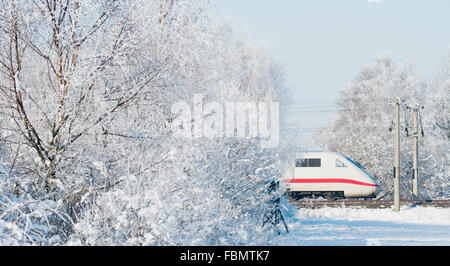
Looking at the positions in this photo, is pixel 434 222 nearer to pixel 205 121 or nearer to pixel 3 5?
pixel 205 121

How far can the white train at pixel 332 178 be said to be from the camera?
26391 mm

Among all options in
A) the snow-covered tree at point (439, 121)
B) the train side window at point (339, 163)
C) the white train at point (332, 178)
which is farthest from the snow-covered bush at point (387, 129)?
the train side window at point (339, 163)

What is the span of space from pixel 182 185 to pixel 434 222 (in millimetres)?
13611

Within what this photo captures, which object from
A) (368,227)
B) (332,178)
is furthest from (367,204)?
(368,227)

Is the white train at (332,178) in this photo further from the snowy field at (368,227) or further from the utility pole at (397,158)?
the snowy field at (368,227)

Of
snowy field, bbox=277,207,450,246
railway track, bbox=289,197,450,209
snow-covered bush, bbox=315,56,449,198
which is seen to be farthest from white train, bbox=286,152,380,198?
snowy field, bbox=277,207,450,246

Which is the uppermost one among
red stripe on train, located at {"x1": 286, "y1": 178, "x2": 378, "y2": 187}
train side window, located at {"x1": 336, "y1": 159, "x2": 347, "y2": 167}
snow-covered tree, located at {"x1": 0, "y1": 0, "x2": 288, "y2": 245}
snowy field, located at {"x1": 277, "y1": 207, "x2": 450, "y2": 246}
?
snow-covered tree, located at {"x1": 0, "y1": 0, "x2": 288, "y2": 245}

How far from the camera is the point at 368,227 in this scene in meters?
17.5

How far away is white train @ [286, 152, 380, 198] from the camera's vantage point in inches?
1039

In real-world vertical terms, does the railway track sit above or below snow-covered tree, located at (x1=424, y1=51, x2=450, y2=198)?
below

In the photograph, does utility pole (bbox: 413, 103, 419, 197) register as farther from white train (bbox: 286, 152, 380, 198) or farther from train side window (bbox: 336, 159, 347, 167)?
train side window (bbox: 336, 159, 347, 167)

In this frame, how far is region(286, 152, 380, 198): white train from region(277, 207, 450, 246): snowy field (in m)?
3.90

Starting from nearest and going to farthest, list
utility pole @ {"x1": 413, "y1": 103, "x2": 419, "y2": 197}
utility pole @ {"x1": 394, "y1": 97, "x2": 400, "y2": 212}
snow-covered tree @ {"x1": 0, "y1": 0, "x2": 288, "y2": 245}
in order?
snow-covered tree @ {"x1": 0, "y1": 0, "x2": 288, "y2": 245} < utility pole @ {"x1": 394, "y1": 97, "x2": 400, "y2": 212} < utility pole @ {"x1": 413, "y1": 103, "x2": 419, "y2": 197}
